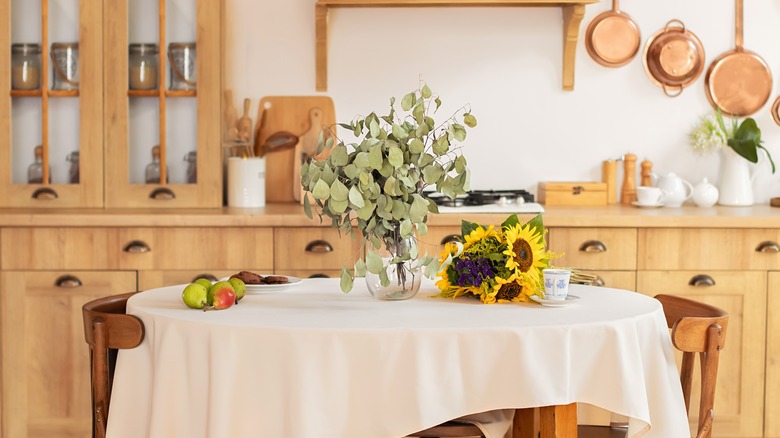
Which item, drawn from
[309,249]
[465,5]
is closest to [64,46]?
[309,249]

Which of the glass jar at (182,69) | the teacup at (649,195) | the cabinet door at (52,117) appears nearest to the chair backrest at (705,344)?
the teacup at (649,195)

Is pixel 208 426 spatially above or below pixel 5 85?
below

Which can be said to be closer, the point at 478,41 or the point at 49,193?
the point at 49,193

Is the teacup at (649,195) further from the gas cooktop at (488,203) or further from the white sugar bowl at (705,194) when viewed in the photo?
the gas cooktop at (488,203)

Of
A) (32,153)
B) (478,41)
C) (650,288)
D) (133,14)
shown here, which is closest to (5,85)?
(32,153)

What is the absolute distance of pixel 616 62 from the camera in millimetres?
4078

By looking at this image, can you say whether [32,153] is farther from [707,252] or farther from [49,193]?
[707,252]

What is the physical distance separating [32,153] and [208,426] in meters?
2.17

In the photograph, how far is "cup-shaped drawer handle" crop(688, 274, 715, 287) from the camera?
3.46 meters

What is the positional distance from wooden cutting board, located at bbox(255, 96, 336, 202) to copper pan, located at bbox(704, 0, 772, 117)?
5.15 feet

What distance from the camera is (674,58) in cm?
408

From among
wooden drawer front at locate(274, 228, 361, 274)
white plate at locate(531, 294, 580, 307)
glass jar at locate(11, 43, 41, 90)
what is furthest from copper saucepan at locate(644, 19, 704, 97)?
glass jar at locate(11, 43, 41, 90)

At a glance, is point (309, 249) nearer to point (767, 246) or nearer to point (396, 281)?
point (396, 281)

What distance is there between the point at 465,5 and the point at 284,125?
0.87m
